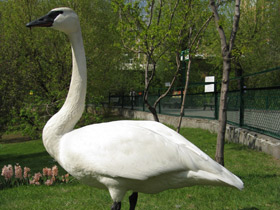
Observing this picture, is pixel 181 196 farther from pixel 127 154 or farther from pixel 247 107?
pixel 247 107

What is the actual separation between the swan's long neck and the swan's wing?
23 centimetres

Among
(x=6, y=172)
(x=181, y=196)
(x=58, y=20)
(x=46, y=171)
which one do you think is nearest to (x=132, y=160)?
(x=58, y=20)

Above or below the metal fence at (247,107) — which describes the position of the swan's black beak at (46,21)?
above

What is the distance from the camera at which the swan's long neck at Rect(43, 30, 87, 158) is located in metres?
2.91

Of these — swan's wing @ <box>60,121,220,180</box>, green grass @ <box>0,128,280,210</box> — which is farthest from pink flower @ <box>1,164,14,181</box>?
swan's wing @ <box>60,121,220,180</box>

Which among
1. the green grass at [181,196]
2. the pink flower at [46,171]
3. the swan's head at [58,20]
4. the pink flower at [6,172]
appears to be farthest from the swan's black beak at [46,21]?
the pink flower at [6,172]

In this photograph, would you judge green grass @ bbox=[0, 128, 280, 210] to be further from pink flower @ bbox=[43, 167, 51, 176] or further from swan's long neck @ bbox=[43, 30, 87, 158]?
swan's long neck @ bbox=[43, 30, 87, 158]

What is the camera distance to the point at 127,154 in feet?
8.28

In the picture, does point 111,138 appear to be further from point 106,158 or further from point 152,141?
point 152,141

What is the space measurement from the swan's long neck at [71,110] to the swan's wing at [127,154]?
232 mm

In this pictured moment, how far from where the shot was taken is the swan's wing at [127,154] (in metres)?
2.49

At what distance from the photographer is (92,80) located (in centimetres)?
1591

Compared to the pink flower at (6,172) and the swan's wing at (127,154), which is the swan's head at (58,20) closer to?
the swan's wing at (127,154)

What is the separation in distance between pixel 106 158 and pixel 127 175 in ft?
0.77
